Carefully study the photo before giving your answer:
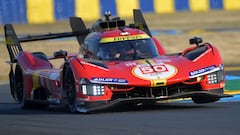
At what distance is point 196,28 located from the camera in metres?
30.5

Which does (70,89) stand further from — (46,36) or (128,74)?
(46,36)

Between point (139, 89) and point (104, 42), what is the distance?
154 centimetres

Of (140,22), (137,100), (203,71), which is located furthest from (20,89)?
(203,71)

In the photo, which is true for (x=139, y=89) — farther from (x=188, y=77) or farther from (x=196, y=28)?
(x=196, y=28)

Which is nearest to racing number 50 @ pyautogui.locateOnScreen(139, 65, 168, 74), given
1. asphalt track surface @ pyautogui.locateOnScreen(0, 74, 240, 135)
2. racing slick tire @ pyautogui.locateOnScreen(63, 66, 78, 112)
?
asphalt track surface @ pyautogui.locateOnScreen(0, 74, 240, 135)

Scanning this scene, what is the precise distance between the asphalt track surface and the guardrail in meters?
15.5

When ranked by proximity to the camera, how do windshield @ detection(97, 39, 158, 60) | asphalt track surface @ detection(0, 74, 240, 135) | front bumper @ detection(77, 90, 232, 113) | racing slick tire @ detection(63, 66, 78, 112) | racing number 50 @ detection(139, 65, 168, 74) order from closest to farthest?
1. asphalt track surface @ detection(0, 74, 240, 135)
2. front bumper @ detection(77, 90, 232, 113)
3. racing number 50 @ detection(139, 65, 168, 74)
4. racing slick tire @ detection(63, 66, 78, 112)
5. windshield @ detection(97, 39, 158, 60)

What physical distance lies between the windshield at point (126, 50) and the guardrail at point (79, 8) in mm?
15572

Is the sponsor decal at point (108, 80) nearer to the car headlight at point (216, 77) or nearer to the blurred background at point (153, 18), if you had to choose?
the car headlight at point (216, 77)

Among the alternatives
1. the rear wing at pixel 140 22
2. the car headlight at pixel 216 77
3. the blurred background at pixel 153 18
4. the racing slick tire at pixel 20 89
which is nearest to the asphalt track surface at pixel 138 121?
the car headlight at pixel 216 77

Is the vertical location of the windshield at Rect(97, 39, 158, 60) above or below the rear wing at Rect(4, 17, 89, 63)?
below

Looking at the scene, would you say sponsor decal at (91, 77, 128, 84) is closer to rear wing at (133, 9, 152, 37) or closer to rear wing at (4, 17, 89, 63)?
rear wing at (133, 9, 152, 37)

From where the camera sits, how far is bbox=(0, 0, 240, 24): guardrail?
28.7m

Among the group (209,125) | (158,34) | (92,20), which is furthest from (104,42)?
(92,20)
